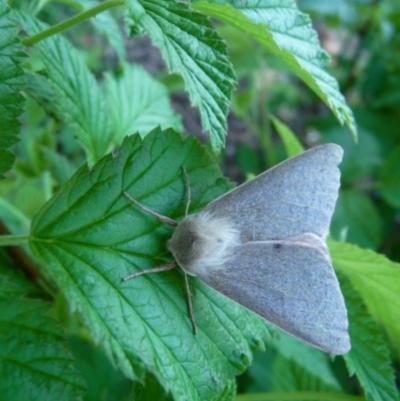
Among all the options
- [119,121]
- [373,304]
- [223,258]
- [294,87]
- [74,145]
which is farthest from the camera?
[294,87]

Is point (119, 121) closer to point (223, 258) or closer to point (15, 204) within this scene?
point (15, 204)

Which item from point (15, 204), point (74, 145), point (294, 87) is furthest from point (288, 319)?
point (294, 87)

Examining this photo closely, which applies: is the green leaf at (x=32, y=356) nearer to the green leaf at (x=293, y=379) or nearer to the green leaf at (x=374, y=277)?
the green leaf at (x=374, y=277)

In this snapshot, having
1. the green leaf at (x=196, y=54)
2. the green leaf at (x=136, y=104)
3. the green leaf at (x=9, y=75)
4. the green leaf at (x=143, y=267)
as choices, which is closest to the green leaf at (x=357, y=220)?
the green leaf at (x=136, y=104)

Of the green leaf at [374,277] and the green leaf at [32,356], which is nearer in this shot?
the green leaf at [32,356]

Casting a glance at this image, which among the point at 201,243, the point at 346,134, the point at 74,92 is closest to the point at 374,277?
the point at 201,243

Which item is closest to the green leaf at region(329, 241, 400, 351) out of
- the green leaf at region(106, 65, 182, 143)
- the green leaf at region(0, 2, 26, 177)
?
the green leaf at region(106, 65, 182, 143)
